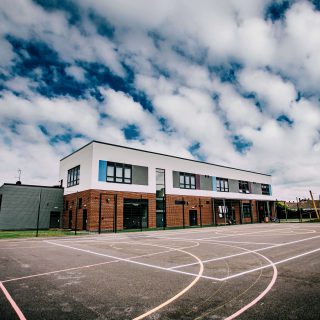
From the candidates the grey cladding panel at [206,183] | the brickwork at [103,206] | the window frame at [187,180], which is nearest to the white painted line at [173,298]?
the brickwork at [103,206]

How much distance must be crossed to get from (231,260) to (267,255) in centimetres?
227

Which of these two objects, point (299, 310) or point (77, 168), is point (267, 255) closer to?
point (299, 310)

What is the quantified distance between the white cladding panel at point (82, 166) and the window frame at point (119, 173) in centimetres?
256

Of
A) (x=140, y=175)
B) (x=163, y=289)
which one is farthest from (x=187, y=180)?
(x=163, y=289)

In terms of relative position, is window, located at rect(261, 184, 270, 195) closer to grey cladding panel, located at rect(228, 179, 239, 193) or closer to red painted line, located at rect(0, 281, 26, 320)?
grey cladding panel, located at rect(228, 179, 239, 193)

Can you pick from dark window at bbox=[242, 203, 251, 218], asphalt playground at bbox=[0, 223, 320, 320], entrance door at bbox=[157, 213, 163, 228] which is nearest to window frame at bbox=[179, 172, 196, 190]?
entrance door at bbox=[157, 213, 163, 228]

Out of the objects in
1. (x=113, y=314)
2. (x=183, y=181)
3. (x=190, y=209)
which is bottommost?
(x=113, y=314)

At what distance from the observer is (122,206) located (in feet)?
113

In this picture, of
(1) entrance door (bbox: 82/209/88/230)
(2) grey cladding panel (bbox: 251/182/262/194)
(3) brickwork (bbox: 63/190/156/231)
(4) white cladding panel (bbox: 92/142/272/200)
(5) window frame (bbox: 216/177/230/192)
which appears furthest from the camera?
(2) grey cladding panel (bbox: 251/182/262/194)

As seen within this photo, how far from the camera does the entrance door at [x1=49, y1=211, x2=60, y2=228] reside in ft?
127

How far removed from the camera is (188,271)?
30.1ft

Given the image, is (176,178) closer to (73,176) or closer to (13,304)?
(73,176)

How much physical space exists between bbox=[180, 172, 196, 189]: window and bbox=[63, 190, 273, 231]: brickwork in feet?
6.27

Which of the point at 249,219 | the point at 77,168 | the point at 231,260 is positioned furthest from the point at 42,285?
the point at 249,219
